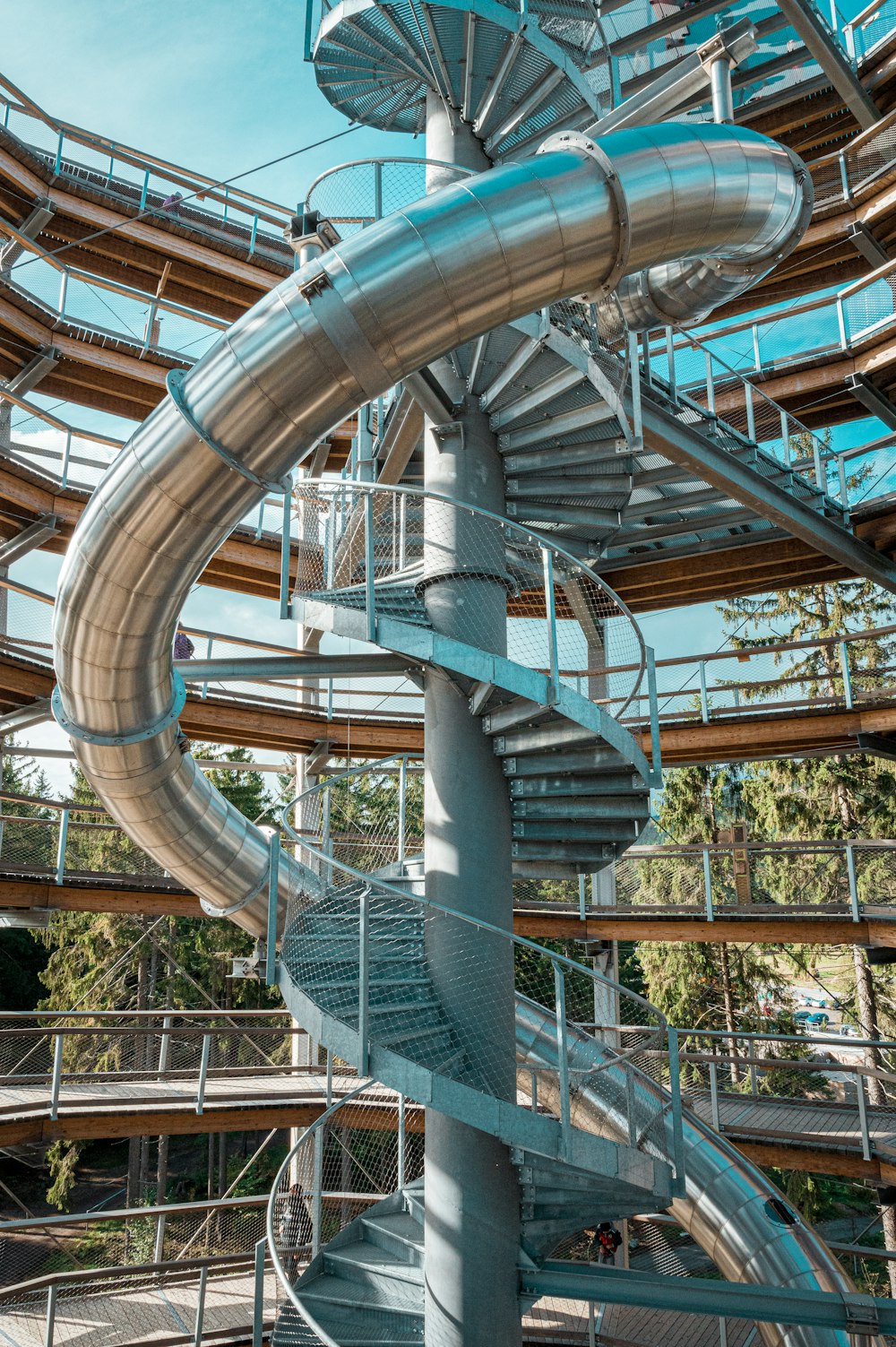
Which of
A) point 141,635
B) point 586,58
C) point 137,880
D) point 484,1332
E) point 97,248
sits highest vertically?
point 97,248

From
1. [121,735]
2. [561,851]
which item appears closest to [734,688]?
[561,851]

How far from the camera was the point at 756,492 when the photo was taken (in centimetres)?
926

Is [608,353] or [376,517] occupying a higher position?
[608,353]

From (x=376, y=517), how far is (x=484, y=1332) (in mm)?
5480

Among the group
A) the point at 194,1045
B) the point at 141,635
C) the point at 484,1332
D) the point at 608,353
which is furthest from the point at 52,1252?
the point at 608,353

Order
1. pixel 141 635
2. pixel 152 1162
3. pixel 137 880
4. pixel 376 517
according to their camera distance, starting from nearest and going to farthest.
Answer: pixel 141 635, pixel 376 517, pixel 137 880, pixel 152 1162

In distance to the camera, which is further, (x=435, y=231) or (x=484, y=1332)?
(x=484, y=1332)

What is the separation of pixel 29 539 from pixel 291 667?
645 centimetres

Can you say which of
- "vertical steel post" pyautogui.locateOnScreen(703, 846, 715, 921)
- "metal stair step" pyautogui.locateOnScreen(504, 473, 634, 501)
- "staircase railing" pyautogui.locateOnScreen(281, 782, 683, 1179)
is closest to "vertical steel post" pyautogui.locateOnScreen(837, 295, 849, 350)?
"metal stair step" pyautogui.locateOnScreen(504, 473, 634, 501)

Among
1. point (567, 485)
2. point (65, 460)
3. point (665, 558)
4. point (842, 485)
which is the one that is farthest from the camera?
point (65, 460)

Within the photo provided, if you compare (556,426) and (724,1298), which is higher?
(556,426)

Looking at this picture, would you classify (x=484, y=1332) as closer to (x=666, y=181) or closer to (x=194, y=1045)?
(x=666, y=181)

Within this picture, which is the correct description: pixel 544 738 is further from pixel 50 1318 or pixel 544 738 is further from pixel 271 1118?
pixel 50 1318

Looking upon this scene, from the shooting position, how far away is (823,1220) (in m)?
19.1
